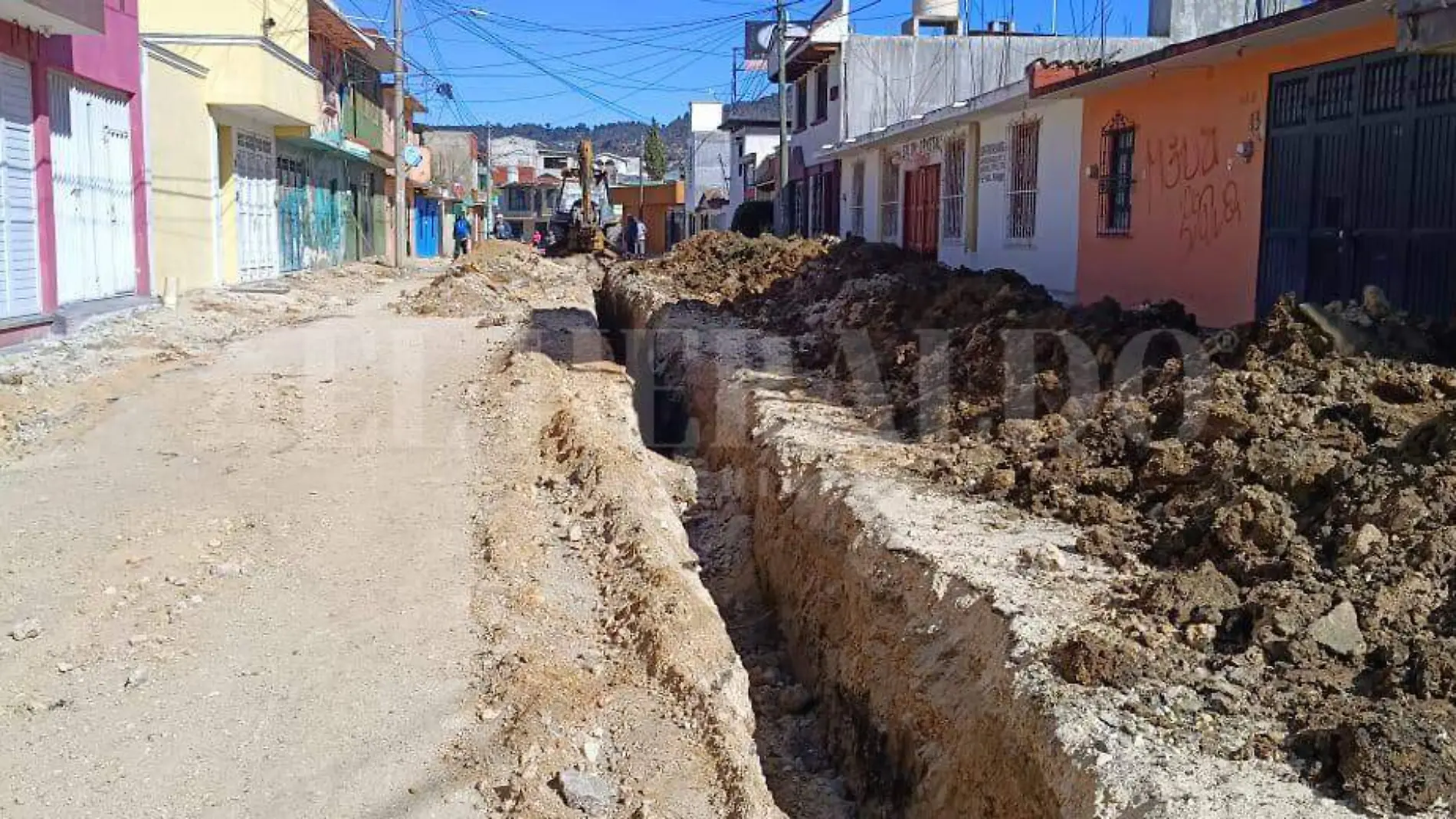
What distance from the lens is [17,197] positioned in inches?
470

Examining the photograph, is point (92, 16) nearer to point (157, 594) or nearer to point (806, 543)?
point (157, 594)

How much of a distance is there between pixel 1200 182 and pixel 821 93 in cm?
2066

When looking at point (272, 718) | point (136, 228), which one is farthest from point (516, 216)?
point (272, 718)

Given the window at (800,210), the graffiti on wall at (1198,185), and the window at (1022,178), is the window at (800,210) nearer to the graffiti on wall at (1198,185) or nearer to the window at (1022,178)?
the window at (1022,178)

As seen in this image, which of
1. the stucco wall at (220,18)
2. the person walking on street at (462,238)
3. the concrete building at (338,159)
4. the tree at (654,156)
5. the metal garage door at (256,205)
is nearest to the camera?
the stucco wall at (220,18)

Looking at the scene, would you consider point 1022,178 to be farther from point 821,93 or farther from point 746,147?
point 746,147

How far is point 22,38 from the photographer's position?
11.9 m

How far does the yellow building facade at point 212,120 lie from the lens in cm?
1739

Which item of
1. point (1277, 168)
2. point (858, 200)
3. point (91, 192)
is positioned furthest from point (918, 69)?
point (1277, 168)

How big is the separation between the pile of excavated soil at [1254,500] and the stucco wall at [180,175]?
11.3 metres

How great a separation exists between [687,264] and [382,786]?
18.0m

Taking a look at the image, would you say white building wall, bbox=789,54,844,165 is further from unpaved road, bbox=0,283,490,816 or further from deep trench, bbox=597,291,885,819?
unpaved road, bbox=0,283,490,816

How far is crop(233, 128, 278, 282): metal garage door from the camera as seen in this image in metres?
21.0

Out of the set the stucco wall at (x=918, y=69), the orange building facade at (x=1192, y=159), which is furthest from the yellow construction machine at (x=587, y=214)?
the orange building facade at (x=1192, y=159)
